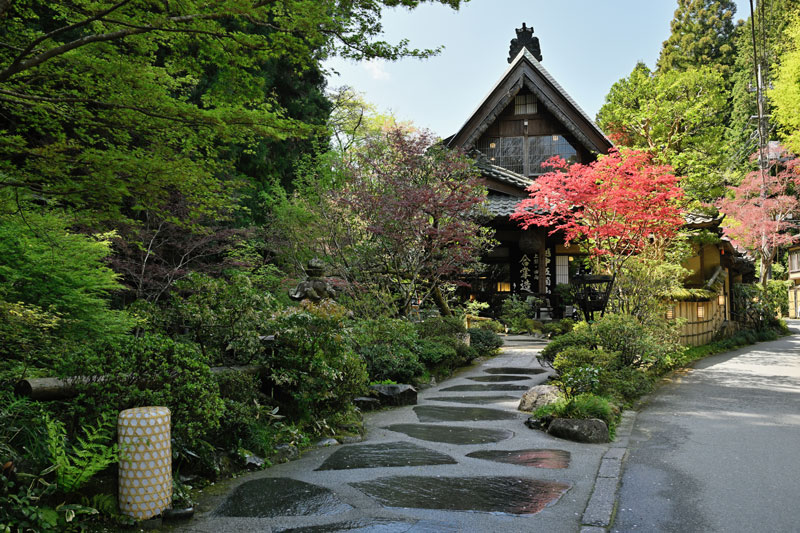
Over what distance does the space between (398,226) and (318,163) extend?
45.5ft

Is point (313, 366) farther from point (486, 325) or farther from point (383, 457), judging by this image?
point (486, 325)

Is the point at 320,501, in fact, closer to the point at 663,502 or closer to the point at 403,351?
the point at 663,502

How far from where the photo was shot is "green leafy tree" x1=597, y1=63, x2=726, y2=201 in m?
23.2

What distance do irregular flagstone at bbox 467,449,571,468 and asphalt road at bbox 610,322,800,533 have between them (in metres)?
0.68

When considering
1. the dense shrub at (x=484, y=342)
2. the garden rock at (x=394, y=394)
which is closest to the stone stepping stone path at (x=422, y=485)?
the garden rock at (x=394, y=394)

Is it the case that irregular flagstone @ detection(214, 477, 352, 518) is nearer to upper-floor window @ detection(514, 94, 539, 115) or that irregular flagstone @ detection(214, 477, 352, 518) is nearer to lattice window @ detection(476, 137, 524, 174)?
lattice window @ detection(476, 137, 524, 174)

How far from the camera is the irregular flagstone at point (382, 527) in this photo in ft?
13.3

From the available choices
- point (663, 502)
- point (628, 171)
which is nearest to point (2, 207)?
point (663, 502)

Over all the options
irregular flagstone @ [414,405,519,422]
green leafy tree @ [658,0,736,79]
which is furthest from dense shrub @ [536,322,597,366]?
green leafy tree @ [658,0,736,79]

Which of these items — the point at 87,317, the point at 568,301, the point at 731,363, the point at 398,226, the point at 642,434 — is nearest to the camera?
the point at 87,317

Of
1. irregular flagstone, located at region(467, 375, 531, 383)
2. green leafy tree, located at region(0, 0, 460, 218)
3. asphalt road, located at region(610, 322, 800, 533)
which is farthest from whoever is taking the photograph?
irregular flagstone, located at region(467, 375, 531, 383)

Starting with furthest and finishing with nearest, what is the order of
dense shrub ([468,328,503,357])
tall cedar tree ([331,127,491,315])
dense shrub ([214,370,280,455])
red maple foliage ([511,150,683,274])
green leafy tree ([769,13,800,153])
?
green leafy tree ([769,13,800,153]), dense shrub ([468,328,503,357]), tall cedar tree ([331,127,491,315]), red maple foliage ([511,150,683,274]), dense shrub ([214,370,280,455])

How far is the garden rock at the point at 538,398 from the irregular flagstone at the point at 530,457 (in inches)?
84.8

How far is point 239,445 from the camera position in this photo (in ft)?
18.5
